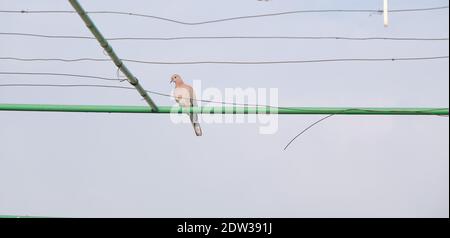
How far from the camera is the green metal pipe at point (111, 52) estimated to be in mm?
4496

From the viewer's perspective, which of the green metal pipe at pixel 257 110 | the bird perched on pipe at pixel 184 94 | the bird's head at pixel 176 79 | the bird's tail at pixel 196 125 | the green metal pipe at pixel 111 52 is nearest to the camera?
the green metal pipe at pixel 111 52

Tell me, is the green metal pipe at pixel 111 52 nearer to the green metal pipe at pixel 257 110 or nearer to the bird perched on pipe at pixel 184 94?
the green metal pipe at pixel 257 110

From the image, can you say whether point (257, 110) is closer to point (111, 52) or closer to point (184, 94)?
point (111, 52)

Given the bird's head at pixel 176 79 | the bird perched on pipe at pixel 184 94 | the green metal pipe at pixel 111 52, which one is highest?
the bird's head at pixel 176 79

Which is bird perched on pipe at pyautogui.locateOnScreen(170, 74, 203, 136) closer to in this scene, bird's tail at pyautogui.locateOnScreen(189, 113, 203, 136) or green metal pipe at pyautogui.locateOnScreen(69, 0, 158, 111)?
bird's tail at pyautogui.locateOnScreen(189, 113, 203, 136)

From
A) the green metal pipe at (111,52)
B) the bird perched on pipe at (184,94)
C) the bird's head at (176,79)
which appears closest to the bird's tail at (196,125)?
the bird perched on pipe at (184,94)

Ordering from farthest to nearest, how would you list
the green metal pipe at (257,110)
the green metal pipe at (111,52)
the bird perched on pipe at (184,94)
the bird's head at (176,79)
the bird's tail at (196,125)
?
the bird's head at (176,79)
the bird perched on pipe at (184,94)
the bird's tail at (196,125)
the green metal pipe at (257,110)
the green metal pipe at (111,52)

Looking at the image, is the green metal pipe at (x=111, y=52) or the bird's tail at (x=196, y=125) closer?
the green metal pipe at (x=111, y=52)

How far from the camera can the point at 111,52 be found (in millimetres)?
5047

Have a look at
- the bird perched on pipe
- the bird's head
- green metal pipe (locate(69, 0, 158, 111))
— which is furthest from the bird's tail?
green metal pipe (locate(69, 0, 158, 111))

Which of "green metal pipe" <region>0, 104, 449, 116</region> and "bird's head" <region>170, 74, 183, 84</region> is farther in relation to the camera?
"bird's head" <region>170, 74, 183, 84</region>

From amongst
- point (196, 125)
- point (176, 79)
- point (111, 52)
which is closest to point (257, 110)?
point (111, 52)

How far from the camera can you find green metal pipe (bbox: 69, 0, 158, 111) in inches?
177
